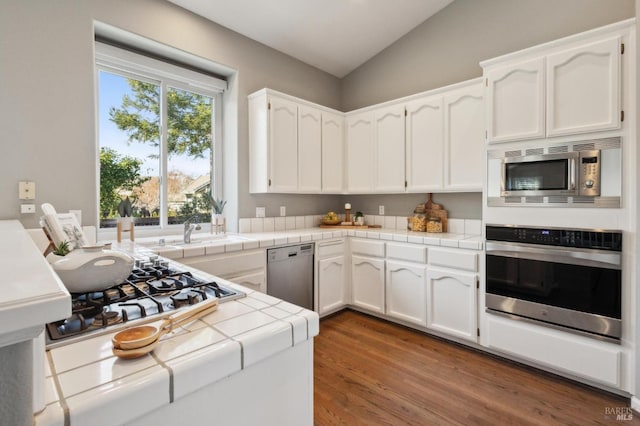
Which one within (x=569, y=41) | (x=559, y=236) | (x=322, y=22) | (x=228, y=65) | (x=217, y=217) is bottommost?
(x=559, y=236)

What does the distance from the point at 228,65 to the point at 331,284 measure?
2342 millimetres

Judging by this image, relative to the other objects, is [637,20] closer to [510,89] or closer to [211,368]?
[510,89]

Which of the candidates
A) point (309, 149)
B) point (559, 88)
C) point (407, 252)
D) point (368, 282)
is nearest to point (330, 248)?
point (368, 282)

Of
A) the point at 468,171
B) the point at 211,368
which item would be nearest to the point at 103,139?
the point at 211,368

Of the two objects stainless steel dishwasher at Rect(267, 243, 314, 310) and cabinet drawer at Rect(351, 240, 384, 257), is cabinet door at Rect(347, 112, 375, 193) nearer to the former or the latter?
cabinet drawer at Rect(351, 240, 384, 257)

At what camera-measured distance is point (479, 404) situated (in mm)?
1862

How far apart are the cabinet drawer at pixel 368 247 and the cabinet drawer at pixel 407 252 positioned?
0.29 feet

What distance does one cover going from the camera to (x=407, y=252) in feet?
9.28

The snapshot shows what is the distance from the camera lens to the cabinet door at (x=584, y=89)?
1927mm

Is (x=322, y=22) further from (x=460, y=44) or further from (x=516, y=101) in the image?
(x=516, y=101)

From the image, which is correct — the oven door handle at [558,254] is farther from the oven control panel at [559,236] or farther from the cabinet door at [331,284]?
the cabinet door at [331,284]

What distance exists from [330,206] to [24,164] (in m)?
2.94

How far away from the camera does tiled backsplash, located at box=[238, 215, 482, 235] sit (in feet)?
9.97

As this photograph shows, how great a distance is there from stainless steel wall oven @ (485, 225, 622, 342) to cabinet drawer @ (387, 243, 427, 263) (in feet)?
1.70
